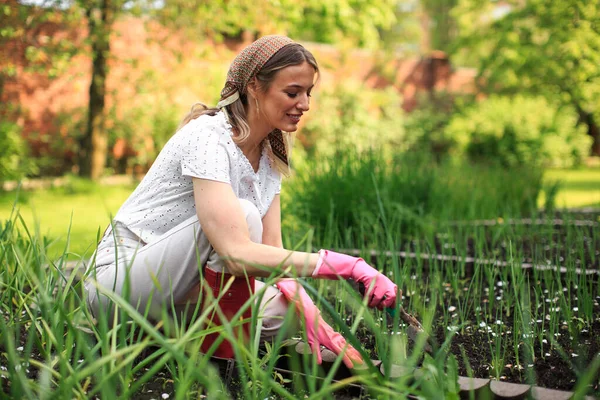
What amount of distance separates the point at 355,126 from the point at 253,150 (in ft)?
31.7

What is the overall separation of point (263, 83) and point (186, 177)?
389 mm

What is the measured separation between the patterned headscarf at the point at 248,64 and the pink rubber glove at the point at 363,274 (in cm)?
62

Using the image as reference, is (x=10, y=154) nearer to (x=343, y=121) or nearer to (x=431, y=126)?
(x=343, y=121)

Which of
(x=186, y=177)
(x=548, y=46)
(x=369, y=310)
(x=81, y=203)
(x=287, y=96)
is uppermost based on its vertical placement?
(x=548, y=46)

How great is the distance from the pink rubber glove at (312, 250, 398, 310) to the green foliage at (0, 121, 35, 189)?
6368mm

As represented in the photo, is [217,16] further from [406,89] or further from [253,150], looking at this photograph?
[406,89]

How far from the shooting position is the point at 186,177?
1963 millimetres

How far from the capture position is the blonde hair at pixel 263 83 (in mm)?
1843

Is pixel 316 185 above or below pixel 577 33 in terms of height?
below

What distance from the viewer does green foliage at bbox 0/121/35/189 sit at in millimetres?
7246

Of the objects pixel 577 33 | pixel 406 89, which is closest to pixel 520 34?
pixel 577 33

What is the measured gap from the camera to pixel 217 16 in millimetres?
7633

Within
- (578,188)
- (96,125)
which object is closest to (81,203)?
(96,125)

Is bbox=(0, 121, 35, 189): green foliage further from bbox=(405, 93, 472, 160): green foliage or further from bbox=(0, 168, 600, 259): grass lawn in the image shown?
bbox=(405, 93, 472, 160): green foliage
